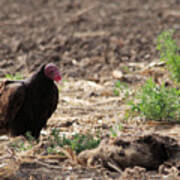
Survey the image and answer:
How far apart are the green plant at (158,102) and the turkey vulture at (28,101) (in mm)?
1065

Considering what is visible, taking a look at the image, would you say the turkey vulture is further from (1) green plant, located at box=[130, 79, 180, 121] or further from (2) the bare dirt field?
(1) green plant, located at box=[130, 79, 180, 121]

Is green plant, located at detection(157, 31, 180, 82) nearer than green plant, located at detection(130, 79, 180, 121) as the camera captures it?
No

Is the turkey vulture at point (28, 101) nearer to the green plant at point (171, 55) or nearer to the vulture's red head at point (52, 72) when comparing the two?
the vulture's red head at point (52, 72)

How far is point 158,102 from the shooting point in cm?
531

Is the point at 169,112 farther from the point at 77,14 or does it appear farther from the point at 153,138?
the point at 77,14

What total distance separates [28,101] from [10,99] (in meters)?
0.23

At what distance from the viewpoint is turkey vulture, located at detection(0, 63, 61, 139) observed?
5.10m

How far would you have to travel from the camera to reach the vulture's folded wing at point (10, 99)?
5.05 m

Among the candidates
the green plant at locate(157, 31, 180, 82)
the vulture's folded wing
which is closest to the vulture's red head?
the vulture's folded wing

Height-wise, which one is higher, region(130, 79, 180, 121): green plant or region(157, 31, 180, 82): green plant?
region(157, 31, 180, 82): green plant

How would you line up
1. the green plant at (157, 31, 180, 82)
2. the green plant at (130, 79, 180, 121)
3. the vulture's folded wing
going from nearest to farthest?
the vulture's folded wing
the green plant at (130, 79, 180, 121)
the green plant at (157, 31, 180, 82)

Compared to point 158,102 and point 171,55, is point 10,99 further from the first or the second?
point 171,55

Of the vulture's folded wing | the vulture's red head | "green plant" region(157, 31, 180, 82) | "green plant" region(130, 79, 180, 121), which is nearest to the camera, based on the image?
the vulture's folded wing

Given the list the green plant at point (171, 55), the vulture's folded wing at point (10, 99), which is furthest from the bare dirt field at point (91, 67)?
the green plant at point (171, 55)
